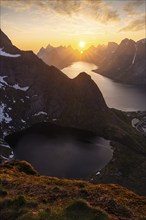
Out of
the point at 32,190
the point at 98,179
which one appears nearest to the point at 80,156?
the point at 98,179

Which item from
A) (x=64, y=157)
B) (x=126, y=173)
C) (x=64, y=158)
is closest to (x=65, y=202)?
(x=64, y=158)

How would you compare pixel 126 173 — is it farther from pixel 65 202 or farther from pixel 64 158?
pixel 65 202

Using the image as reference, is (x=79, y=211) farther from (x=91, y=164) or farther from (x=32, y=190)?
(x=91, y=164)

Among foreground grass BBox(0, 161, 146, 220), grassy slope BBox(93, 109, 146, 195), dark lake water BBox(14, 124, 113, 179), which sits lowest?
grassy slope BBox(93, 109, 146, 195)

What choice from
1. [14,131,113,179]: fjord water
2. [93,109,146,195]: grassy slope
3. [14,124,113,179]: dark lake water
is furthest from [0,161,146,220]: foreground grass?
[14,131,113,179]: fjord water

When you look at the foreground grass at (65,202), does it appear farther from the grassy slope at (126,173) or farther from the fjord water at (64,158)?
the fjord water at (64,158)

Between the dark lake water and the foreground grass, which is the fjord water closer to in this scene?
the dark lake water

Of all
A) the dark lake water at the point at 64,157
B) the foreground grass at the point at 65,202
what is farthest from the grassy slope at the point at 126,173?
the foreground grass at the point at 65,202
